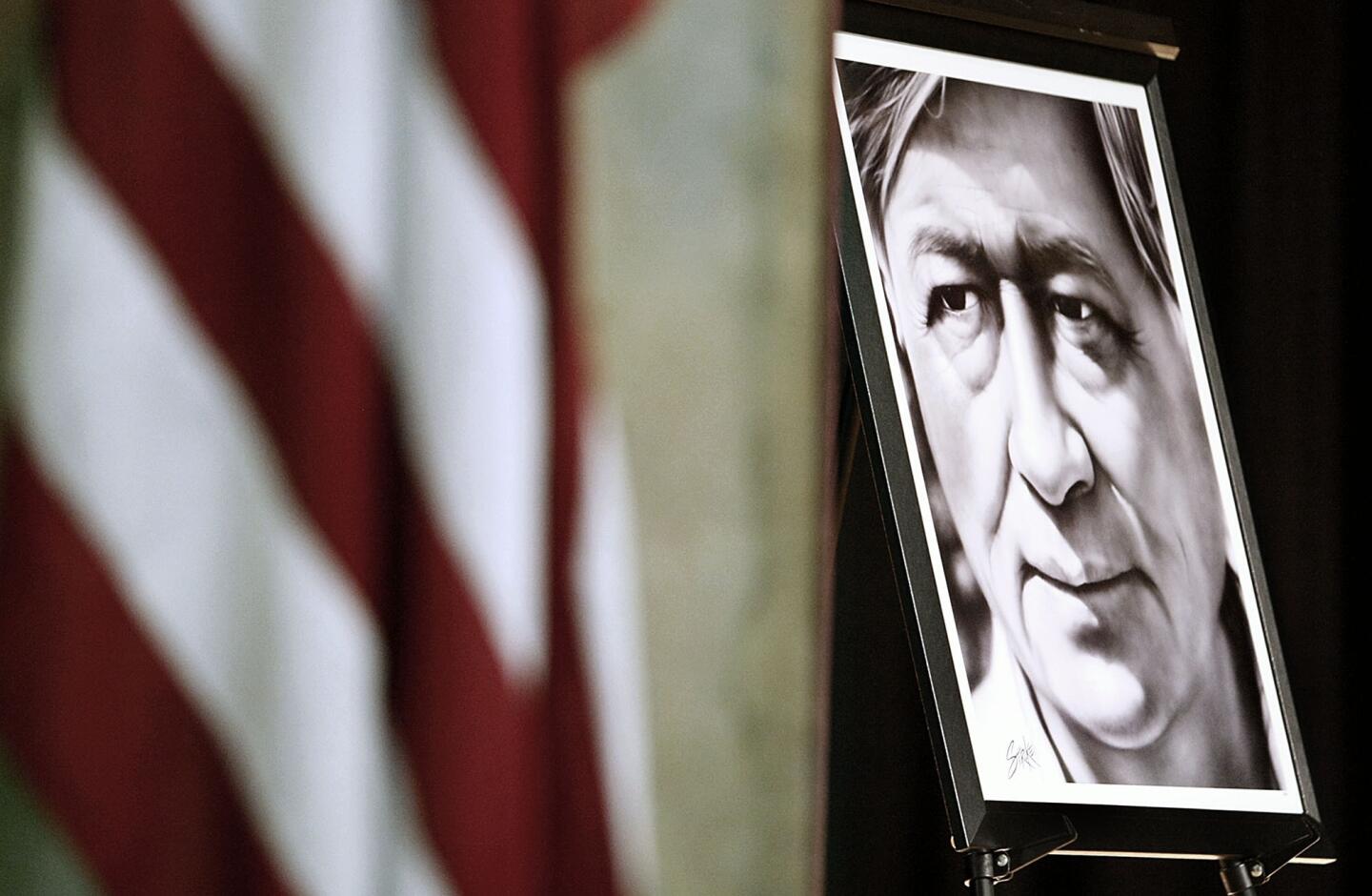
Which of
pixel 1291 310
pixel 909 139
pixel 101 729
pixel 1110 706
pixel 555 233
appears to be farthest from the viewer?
pixel 1291 310

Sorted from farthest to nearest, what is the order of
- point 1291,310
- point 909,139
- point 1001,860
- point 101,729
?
point 1291,310 < point 909,139 < point 1001,860 < point 101,729

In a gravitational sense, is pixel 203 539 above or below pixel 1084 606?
above

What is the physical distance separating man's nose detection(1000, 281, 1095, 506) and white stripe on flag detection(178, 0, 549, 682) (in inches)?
27.8

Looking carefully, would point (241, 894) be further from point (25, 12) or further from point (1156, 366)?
point (1156, 366)

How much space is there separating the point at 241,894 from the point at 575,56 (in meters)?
0.42

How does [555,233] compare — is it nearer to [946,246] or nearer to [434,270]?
[434,270]

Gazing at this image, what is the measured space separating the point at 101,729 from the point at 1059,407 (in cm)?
93

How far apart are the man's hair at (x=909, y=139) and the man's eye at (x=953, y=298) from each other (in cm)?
8

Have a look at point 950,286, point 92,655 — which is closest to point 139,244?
point 92,655

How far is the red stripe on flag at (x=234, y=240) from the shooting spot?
59 cm

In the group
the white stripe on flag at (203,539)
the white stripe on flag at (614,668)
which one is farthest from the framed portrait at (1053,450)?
the white stripe on flag at (203,539)

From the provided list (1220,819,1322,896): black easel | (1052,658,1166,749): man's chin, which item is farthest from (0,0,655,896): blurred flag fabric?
(1220,819,1322,896): black easel

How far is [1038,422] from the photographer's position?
4.08ft

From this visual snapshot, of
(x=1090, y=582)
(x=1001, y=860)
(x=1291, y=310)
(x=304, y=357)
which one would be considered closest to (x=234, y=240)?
(x=304, y=357)
